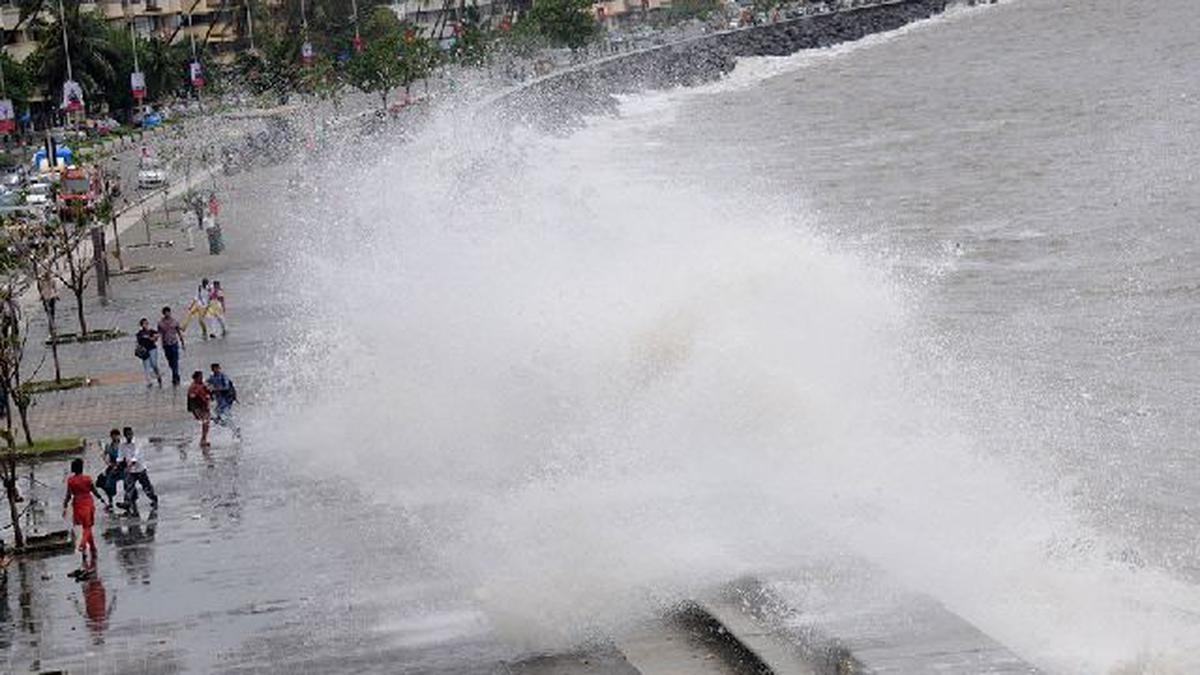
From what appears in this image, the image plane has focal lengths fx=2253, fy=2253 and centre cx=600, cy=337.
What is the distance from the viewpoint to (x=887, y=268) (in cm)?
3562

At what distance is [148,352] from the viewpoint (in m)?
27.7

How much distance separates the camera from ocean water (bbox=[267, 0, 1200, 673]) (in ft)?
52.3

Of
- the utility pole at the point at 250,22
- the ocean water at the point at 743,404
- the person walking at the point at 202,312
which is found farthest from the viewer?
the utility pole at the point at 250,22

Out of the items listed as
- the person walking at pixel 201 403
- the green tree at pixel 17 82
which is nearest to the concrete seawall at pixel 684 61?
the green tree at pixel 17 82

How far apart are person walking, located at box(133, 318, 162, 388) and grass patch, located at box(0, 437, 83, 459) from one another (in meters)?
3.02

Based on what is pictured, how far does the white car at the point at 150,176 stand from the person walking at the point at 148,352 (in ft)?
130

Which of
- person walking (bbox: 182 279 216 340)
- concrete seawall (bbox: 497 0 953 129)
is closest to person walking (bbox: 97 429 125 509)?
person walking (bbox: 182 279 216 340)

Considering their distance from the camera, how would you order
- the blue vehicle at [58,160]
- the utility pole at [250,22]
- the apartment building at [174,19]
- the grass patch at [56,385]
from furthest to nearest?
the utility pole at [250,22] → the apartment building at [174,19] → the blue vehicle at [58,160] → the grass patch at [56,385]

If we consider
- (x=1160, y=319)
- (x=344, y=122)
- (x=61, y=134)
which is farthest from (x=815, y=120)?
(x=1160, y=319)

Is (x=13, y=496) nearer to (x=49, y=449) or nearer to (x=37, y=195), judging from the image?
(x=49, y=449)

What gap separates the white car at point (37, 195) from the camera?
56.9 m

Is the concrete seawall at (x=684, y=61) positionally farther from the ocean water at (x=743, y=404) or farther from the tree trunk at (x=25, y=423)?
the tree trunk at (x=25, y=423)

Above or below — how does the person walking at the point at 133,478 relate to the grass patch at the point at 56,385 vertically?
above

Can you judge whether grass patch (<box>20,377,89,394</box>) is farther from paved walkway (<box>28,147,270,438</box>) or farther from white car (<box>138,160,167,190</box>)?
white car (<box>138,160,167,190</box>)
